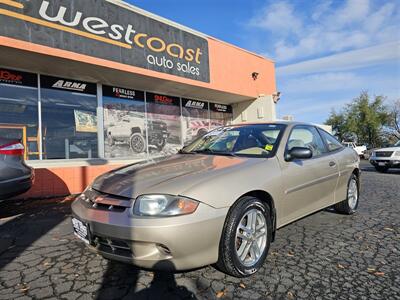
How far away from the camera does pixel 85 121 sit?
8.59m

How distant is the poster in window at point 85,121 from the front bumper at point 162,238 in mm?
6526

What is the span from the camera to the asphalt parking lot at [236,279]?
8.32ft

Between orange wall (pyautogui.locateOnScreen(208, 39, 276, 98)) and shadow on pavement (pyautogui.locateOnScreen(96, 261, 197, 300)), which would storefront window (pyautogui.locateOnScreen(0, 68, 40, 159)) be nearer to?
orange wall (pyautogui.locateOnScreen(208, 39, 276, 98))

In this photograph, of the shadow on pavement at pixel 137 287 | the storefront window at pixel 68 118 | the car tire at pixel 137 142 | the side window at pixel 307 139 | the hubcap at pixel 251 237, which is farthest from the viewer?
the car tire at pixel 137 142

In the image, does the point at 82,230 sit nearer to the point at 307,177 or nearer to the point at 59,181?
the point at 307,177

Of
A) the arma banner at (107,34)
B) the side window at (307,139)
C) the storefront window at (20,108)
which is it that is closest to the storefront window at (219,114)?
the arma banner at (107,34)

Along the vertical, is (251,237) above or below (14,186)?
below

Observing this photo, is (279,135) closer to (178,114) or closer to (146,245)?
(146,245)

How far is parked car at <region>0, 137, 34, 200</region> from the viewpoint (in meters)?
4.29

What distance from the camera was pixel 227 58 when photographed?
11141 mm

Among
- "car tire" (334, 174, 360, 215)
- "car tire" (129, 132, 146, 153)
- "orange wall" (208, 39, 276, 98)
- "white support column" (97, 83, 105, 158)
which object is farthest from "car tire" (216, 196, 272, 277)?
"orange wall" (208, 39, 276, 98)

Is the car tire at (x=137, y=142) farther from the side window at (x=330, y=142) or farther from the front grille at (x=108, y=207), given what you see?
the front grille at (x=108, y=207)

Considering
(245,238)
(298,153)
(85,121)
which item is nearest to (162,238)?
(245,238)

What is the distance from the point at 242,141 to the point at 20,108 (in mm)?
6242
